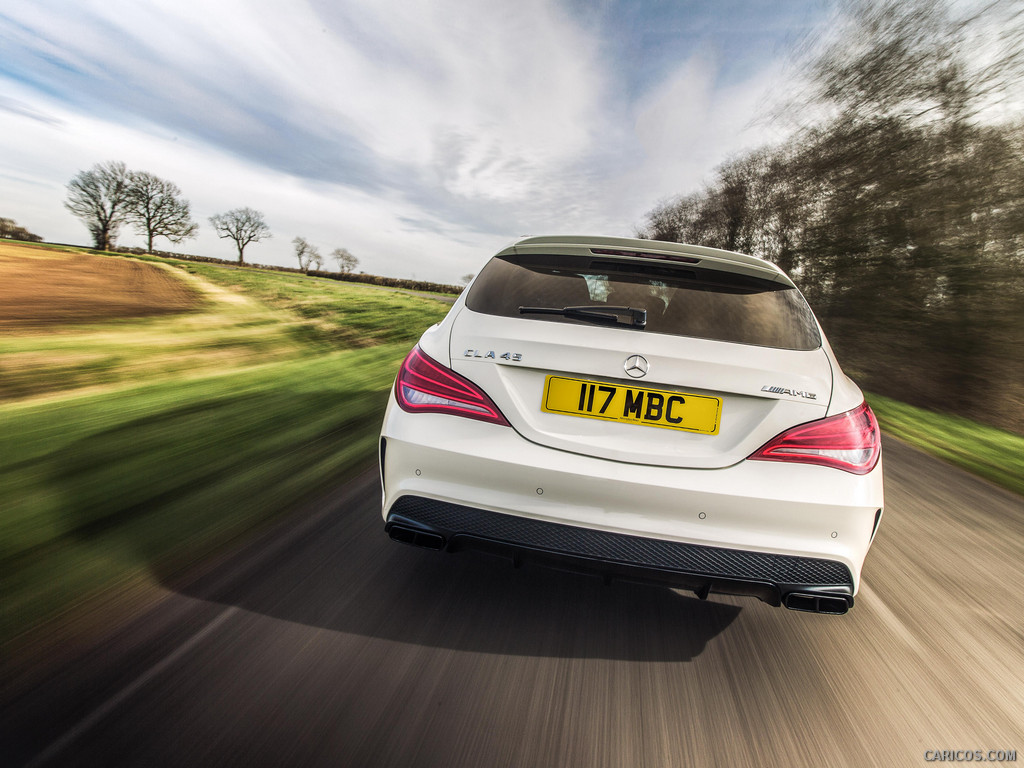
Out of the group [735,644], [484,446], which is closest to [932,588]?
[735,644]

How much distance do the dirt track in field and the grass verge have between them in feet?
41.1

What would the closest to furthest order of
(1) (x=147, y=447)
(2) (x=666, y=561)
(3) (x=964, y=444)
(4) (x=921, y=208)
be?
(2) (x=666, y=561) < (1) (x=147, y=447) < (3) (x=964, y=444) < (4) (x=921, y=208)

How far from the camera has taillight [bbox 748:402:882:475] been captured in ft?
6.21

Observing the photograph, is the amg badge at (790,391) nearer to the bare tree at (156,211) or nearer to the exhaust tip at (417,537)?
the exhaust tip at (417,537)

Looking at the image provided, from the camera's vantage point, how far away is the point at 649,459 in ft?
6.23

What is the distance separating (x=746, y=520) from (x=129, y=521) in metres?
2.88

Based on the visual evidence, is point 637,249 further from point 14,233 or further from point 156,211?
point 156,211

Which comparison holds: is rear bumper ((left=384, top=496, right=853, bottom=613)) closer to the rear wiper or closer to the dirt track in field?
the rear wiper

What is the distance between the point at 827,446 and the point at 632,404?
67cm

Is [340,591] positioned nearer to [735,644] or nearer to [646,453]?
→ [646,453]

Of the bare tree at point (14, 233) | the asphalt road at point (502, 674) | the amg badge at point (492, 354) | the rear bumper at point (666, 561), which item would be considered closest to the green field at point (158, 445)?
the asphalt road at point (502, 674)

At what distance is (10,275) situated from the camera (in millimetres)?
11977

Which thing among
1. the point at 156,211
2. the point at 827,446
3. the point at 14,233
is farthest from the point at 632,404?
the point at 156,211

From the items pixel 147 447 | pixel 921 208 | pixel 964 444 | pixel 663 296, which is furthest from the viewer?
pixel 921 208
